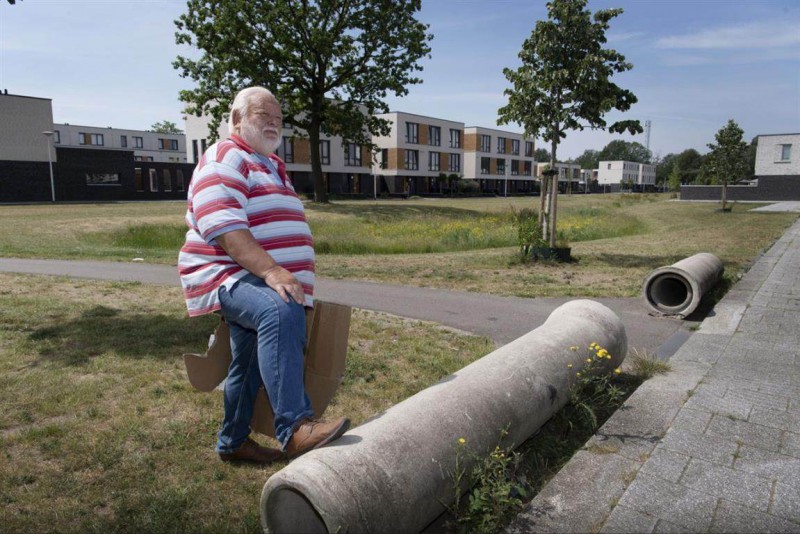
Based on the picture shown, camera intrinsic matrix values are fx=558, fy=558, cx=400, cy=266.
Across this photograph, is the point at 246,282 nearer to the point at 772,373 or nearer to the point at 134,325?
the point at 134,325

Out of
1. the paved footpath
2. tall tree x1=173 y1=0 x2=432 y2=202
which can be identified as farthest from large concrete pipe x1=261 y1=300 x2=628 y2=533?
tall tree x1=173 y1=0 x2=432 y2=202

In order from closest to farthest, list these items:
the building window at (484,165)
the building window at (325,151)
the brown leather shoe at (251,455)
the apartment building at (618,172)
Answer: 1. the brown leather shoe at (251,455)
2. the building window at (325,151)
3. the building window at (484,165)
4. the apartment building at (618,172)

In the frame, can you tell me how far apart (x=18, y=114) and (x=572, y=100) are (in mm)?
45249

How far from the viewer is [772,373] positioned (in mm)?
4672

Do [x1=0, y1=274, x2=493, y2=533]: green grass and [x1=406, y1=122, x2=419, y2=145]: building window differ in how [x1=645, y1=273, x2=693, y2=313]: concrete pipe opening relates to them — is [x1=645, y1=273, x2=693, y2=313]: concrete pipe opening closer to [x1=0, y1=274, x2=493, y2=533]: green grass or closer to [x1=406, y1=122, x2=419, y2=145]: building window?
[x1=0, y1=274, x2=493, y2=533]: green grass

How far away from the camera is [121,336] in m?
5.52

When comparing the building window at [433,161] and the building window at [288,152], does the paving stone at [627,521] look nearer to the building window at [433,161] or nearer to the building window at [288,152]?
the building window at [288,152]

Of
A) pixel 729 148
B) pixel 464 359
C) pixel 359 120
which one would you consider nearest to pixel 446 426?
pixel 464 359

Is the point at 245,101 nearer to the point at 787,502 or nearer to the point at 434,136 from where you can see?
the point at 787,502

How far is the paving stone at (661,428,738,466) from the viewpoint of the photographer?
3.18 m

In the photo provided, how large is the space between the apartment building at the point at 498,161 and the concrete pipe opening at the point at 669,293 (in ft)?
223

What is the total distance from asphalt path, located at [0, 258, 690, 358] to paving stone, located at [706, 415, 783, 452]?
5.74 ft

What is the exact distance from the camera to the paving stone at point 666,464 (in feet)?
9.74

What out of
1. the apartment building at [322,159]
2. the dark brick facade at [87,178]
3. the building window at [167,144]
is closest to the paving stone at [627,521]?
the dark brick facade at [87,178]
